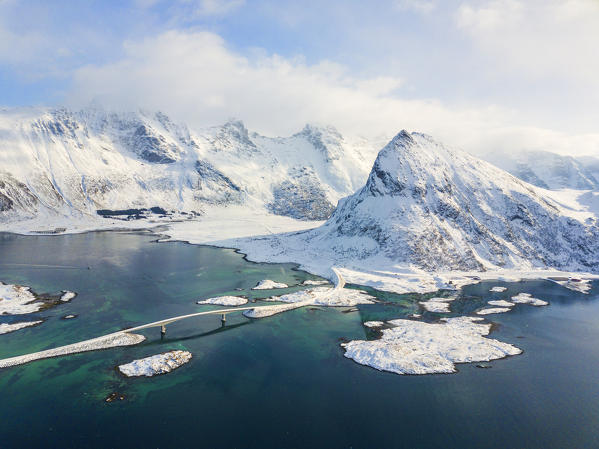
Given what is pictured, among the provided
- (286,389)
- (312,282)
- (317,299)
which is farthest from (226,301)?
(286,389)

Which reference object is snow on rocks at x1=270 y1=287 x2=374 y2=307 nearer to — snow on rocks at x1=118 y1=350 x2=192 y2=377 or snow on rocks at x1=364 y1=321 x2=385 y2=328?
snow on rocks at x1=364 y1=321 x2=385 y2=328

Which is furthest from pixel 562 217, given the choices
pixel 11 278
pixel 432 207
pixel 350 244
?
pixel 11 278

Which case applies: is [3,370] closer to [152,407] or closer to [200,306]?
[152,407]

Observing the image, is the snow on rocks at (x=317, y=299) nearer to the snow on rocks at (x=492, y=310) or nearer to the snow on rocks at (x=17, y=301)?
the snow on rocks at (x=492, y=310)

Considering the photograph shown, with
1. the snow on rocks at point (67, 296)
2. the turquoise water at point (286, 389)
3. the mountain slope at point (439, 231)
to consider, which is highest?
the mountain slope at point (439, 231)

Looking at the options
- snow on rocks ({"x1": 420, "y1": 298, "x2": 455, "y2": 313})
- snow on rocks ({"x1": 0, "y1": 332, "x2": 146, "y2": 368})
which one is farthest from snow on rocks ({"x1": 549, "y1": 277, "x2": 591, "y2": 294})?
snow on rocks ({"x1": 0, "y1": 332, "x2": 146, "y2": 368})

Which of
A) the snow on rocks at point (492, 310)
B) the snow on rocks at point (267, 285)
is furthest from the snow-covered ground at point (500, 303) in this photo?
the snow on rocks at point (267, 285)
